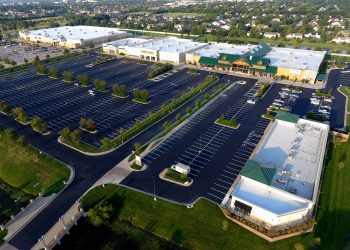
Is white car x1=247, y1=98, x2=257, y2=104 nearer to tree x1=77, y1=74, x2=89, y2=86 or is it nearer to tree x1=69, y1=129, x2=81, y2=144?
tree x1=69, y1=129, x2=81, y2=144

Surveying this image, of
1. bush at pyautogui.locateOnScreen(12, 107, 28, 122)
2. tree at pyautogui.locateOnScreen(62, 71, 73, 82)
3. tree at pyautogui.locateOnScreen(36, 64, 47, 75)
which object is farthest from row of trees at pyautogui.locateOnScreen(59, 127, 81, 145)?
tree at pyautogui.locateOnScreen(36, 64, 47, 75)

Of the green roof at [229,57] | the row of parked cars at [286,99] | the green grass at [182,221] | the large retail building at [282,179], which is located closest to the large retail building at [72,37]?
the green roof at [229,57]

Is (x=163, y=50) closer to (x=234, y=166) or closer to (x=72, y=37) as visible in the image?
(x=72, y=37)

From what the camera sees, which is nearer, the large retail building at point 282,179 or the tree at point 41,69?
the large retail building at point 282,179

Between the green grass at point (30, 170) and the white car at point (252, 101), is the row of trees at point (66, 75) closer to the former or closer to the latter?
the green grass at point (30, 170)

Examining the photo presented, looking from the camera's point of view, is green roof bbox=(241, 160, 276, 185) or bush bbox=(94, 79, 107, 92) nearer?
green roof bbox=(241, 160, 276, 185)

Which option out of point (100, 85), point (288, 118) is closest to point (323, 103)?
point (288, 118)
